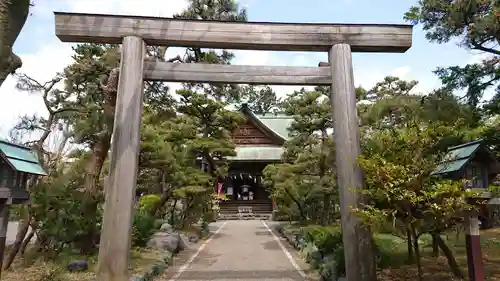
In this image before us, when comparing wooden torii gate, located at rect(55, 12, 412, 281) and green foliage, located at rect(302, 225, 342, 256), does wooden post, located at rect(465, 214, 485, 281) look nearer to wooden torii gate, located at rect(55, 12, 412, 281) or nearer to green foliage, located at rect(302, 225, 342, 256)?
wooden torii gate, located at rect(55, 12, 412, 281)

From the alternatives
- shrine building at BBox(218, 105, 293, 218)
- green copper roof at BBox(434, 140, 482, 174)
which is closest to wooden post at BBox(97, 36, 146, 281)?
green copper roof at BBox(434, 140, 482, 174)

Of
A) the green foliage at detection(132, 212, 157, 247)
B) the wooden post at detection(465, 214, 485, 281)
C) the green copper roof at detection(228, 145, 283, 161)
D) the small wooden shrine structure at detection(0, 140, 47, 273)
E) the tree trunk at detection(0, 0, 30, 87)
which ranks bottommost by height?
the green foliage at detection(132, 212, 157, 247)

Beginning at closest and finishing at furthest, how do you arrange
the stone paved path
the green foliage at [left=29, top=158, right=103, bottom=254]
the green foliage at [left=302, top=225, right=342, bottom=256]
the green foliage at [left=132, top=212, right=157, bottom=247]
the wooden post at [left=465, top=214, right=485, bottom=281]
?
the wooden post at [left=465, top=214, right=485, bottom=281] → the stone paved path → the green foliage at [left=29, top=158, right=103, bottom=254] → the green foliage at [left=302, top=225, right=342, bottom=256] → the green foliage at [left=132, top=212, right=157, bottom=247]

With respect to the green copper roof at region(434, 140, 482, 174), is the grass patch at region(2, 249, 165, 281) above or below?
below

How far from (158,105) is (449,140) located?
7677 mm

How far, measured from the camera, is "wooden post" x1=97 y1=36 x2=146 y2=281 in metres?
5.32

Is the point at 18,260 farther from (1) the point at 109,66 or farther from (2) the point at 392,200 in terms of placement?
(2) the point at 392,200

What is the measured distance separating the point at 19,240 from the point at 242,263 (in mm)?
5025

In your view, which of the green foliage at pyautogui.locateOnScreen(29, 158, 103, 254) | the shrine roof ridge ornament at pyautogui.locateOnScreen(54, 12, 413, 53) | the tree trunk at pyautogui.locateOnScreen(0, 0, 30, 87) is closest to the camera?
the tree trunk at pyautogui.locateOnScreen(0, 0, 30, 87)

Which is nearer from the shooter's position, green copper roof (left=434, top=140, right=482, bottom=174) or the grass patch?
green copper roof (left=434, top=140, right=482, bottom=174)

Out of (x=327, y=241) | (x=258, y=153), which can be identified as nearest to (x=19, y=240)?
(x=327, y=241)

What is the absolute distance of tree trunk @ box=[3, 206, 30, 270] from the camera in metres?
7.19

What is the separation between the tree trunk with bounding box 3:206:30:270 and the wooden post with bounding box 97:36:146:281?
3190 mm

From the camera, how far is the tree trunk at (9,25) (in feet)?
12.3
